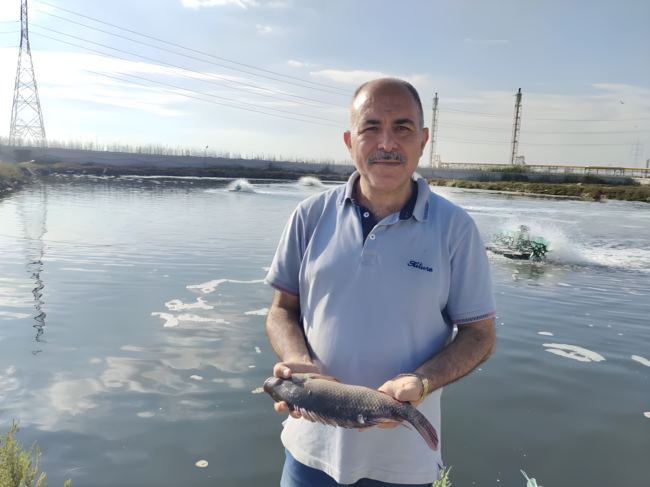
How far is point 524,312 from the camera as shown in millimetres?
10555

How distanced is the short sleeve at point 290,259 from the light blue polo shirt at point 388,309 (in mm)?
197

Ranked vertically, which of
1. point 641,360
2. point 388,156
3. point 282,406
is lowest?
point 641,360

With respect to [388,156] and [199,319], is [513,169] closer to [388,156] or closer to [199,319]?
[199,319]

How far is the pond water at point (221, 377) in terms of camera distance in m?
5.06

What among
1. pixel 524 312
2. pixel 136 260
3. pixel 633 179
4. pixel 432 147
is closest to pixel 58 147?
pixel 432 147

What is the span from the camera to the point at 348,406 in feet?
7.29

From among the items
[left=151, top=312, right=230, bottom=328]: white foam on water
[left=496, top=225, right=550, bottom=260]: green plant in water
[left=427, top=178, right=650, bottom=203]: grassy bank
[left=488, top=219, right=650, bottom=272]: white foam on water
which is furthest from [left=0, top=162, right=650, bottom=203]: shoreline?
[left=488, top=219, right=650, bottom=272]: white foam on water

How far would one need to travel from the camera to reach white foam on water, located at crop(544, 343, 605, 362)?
8.00 meters

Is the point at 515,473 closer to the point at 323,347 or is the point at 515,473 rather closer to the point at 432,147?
the point at 323,347

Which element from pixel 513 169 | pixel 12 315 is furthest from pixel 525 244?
pixel 513 169

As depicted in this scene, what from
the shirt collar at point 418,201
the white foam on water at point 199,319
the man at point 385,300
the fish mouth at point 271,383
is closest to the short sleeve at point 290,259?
the man at point 385,300

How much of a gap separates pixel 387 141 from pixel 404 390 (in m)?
1.35

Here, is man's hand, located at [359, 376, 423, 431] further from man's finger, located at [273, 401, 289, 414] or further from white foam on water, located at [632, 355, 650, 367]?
white foam on water, located at [632, 355, 650, 367]

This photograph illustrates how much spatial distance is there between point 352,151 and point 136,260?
13.2 metres
